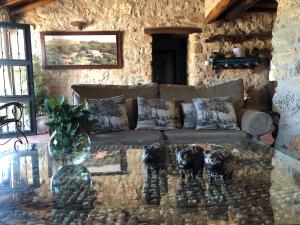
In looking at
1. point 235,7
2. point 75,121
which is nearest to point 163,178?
point 75,121

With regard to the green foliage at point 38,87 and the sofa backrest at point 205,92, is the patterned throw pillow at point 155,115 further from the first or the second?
the green foliage at point 38,87

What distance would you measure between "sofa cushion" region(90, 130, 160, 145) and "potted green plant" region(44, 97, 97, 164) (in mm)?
1131

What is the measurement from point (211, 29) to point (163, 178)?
206 inches

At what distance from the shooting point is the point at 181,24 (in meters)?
6.22

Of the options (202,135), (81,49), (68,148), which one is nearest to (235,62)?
(81,49)

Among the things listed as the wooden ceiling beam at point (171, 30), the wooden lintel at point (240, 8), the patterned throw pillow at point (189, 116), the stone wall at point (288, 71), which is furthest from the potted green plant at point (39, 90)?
the stone wall at point (288, 71)

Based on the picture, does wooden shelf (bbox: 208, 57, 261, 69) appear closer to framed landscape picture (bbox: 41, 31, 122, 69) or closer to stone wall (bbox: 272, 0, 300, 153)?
framed landscape picture (bbox: 41, 31, 122, 69)

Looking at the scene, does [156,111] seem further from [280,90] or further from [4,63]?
[4,63]

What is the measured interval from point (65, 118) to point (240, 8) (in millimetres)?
4521

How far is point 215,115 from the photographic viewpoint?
3268mm

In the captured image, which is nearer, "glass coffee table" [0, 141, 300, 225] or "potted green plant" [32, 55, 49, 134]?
"glass coffee table" [0, 141, 300, 225]

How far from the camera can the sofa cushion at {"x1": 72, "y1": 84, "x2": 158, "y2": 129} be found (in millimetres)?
3424

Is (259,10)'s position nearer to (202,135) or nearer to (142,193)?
(202,135)

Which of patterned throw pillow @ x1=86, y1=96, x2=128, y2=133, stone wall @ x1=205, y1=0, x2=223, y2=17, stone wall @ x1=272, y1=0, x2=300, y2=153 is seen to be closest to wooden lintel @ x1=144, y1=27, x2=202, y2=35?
stone wall @ x1=205, y1=0, x2=223, y2=17
